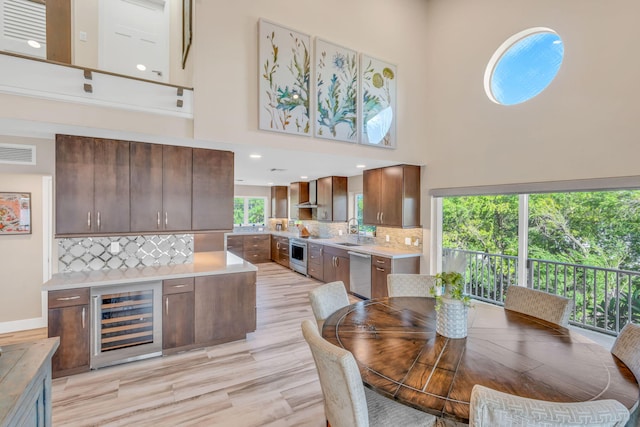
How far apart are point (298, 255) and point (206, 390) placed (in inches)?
179

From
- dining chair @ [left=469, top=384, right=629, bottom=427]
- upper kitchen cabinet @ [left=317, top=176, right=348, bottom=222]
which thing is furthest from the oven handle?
upper kitchen cabinet @ [left=317, top=176, right=348, bottom=222]

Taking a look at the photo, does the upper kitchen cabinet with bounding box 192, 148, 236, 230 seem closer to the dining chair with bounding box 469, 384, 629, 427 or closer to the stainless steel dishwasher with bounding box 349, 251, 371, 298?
the stainless steel dishwasher with bounding box 349, 251, 371, 298

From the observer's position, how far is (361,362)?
4.99ft

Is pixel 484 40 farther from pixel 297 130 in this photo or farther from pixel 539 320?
pixel 539 320

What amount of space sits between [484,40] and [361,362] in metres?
4.19

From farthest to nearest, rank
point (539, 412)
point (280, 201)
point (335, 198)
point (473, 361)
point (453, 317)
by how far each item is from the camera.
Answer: point (280, 201) < point (335, 198) < point (453, 317) < point (473, 361) < point (539, 412)

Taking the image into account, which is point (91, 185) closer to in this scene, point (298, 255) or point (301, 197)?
point (298, 255)

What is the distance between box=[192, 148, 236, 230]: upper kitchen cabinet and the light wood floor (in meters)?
1.49

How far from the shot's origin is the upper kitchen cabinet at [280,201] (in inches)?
344

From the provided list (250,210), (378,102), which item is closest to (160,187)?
(378,102)

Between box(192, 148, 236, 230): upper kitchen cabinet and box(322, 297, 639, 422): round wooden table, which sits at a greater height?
box(192, 148, 236, 230): upper kitchen cabinet

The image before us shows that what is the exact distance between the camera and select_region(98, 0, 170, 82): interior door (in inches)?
158

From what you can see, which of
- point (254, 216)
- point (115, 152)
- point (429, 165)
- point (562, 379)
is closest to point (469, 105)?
point (429, 165)

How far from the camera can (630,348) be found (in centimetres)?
157
